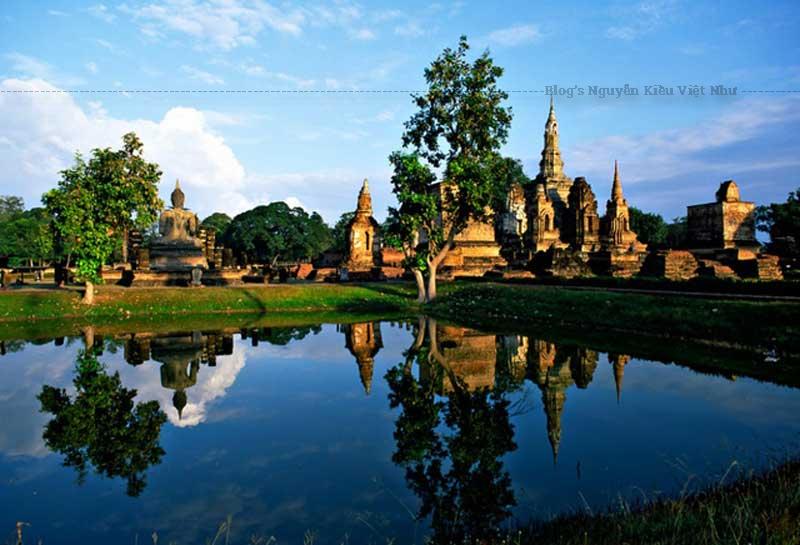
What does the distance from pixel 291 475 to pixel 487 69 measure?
24869mm

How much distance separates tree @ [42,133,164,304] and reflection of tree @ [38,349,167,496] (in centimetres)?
1406

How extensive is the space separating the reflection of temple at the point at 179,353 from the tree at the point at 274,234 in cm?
5158

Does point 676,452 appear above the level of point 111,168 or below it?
below

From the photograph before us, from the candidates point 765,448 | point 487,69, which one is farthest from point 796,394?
point 487,69

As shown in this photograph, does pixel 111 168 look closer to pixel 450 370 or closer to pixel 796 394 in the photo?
pixel 450 370

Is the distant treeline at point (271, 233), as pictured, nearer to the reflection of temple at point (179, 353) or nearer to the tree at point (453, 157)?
the tree at point (453, 157)

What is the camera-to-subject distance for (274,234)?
2744 inches

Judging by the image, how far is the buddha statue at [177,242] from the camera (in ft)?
100

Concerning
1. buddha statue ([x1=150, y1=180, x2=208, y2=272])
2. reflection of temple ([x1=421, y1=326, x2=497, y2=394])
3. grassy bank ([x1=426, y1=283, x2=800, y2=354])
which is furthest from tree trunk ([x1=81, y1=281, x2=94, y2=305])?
reflection of temple ([x1=421, y1=326, x2=497, y2=394])

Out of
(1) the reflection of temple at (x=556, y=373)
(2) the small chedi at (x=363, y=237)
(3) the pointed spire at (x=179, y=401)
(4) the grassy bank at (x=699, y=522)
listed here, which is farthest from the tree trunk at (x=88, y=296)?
(4) the grassy bank at (x=699, y=522)

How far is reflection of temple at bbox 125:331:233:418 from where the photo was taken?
10.8 metres

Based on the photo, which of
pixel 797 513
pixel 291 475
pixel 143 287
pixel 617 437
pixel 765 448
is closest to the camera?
pixel 797 513

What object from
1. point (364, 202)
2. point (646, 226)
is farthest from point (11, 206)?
point (646, 226)

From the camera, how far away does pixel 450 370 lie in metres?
11.7
